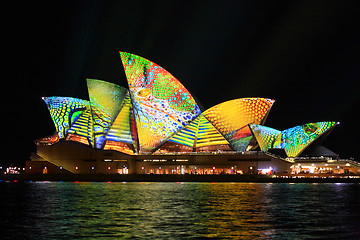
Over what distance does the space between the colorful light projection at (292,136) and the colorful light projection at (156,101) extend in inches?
362

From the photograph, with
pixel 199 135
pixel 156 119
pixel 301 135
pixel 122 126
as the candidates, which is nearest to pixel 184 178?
pixel 199 135

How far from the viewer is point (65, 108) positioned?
66.0m

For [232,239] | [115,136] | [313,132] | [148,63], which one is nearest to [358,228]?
[232,239]

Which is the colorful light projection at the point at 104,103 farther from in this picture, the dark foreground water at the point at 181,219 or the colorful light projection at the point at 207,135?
the dark foreground water at the point at 181,219

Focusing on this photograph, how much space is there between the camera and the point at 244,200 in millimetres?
33094

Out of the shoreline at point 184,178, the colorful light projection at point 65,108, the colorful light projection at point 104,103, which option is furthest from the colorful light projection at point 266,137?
the colorful light projection at point 65,108

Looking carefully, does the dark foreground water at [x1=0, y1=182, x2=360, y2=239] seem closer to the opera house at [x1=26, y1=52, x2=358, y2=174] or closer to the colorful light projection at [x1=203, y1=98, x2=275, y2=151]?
the colorful light projection at [x1=203, y1=98, x2=275, y2=151]

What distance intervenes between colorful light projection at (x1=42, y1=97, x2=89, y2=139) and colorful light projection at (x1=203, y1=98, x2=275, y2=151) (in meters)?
16.5

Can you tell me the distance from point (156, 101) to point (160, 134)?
5.91m

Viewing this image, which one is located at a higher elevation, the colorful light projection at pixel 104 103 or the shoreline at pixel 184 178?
the colorful light projection at pixel 104 103

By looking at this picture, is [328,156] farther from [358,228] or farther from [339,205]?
[358,228]

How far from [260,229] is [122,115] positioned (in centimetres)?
4890

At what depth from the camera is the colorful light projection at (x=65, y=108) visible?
65750mm

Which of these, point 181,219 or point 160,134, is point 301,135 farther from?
point 181,219
